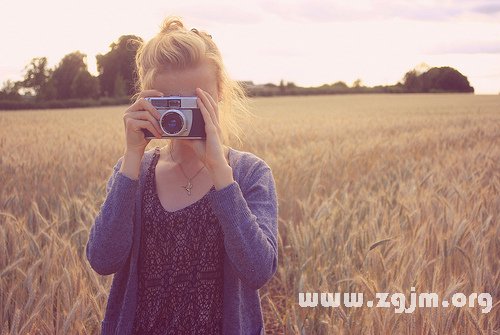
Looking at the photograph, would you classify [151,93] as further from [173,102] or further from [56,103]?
[56,103]

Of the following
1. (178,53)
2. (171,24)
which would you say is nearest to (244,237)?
(178,53)

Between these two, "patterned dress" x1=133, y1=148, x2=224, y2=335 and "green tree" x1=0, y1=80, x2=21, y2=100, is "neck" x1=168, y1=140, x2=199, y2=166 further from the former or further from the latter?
"green tree" x1=0, y1=80, x2=21, y2=100

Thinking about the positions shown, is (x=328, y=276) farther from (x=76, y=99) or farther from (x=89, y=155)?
(x=76, y=99)

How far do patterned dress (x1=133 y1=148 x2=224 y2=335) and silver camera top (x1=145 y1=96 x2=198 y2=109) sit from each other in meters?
0.24

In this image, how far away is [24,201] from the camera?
11.0 ft

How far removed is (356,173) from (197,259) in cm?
361

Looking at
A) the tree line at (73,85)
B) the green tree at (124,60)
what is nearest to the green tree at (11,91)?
the tree line at (73,85)

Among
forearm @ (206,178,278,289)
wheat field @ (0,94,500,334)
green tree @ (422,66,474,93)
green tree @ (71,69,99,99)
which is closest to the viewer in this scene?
forearm @ (206,178,278,289)

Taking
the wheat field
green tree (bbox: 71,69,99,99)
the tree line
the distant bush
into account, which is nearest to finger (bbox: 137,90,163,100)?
the wheat field

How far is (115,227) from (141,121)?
0.27 meters

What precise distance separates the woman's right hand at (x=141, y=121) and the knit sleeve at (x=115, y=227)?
0.09m

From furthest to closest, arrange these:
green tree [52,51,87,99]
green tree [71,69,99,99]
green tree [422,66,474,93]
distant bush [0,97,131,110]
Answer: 1. green tree [422,66,474,93]
2. distant bush [0,97,131,110]
3. green tree [71,69,99,99]
4. green tree [52,51,87,99]

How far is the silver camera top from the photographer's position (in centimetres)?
124

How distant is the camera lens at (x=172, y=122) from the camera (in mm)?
1223
